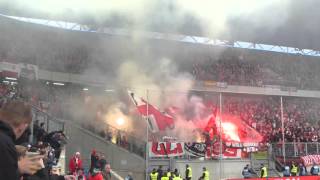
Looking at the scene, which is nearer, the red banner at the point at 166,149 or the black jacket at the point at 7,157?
the black jacket at the point at 7,157

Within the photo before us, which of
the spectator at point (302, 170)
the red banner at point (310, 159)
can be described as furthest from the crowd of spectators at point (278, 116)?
the spectator at point (302, 170)

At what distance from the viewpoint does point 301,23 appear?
648 cm

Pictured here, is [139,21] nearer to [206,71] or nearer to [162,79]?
[162,79]

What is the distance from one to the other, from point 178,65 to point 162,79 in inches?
56.9

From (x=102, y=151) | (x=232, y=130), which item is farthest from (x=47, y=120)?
(x=232, y=130)

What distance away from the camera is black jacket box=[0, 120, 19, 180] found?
5.43ft

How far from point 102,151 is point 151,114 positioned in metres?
2.19

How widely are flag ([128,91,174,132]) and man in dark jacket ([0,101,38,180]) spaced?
13652mm

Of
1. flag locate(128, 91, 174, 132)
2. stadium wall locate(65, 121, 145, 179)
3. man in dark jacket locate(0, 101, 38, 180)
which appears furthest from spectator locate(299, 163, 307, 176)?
man in dark jacket locate(0, 101, 38, 180)

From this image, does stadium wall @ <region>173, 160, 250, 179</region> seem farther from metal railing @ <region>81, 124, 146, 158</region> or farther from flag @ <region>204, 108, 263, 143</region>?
metal railing @ <region>81, 124, 146, 158</region>

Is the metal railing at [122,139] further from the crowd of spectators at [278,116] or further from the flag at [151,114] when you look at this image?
the crowd of spectators at [278,116]

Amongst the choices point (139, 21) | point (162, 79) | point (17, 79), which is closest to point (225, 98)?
point (162, 79)

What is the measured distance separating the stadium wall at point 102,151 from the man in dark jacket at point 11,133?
1378 centimetres

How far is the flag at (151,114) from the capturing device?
631 inches
